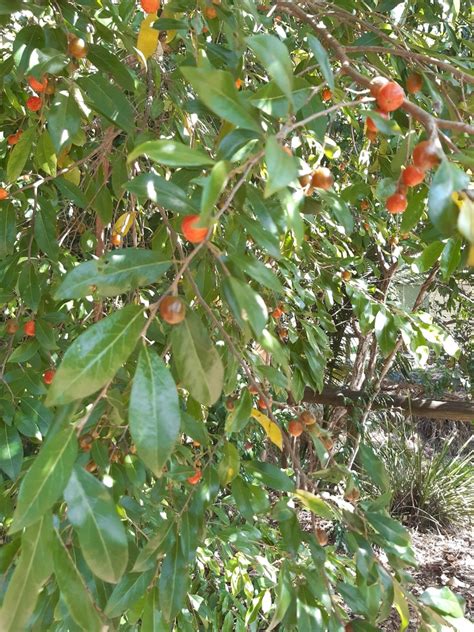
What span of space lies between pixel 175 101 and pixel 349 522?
860 mm

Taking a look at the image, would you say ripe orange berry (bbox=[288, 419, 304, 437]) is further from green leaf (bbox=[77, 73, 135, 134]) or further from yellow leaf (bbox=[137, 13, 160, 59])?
yellow leaf (bbox=[137, 13, 160, 59])

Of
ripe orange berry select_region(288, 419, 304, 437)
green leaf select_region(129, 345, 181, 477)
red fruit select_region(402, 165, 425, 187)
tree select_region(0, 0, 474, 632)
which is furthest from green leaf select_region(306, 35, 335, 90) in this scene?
ripe orange berry select_region(288, 419, 304, 437)

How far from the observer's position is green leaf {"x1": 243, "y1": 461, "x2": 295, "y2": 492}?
0.90 m

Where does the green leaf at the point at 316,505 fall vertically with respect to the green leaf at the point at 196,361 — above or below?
below

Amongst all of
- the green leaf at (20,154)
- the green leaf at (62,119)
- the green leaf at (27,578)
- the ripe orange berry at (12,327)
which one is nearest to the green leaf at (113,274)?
the green leaf at (27,578)

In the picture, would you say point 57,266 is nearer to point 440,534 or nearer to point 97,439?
point 97,439

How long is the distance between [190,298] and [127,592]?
0.40 metres

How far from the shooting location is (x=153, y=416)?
53cm

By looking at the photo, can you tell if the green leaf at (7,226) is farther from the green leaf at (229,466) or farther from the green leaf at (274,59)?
the green leaf at (274,59)

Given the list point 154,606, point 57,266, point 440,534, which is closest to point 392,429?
point 440,534

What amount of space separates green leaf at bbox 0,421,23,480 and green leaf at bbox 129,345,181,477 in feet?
2.31

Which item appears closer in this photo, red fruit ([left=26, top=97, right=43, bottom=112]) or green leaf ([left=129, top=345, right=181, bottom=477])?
green leaf ([left=129, top=345, right=181, bottom=477])

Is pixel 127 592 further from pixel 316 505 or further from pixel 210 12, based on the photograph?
pixel 210 12

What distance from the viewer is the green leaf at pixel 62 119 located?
2.89 feet
